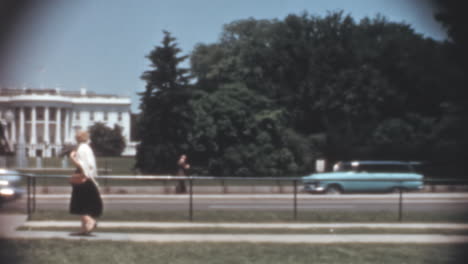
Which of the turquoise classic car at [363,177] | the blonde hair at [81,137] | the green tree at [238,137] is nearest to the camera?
the blonde hair at [81,137]

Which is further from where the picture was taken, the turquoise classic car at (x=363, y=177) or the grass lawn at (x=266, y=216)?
the turquoise classic car at (x=363, y=177)

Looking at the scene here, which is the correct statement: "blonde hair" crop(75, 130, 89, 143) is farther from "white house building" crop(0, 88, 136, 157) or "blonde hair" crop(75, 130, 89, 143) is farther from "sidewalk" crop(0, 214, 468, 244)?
"white house building" crop(0, 88, 136, 157)

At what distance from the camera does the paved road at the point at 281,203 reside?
15.3 meters

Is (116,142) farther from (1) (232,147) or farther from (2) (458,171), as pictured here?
(2) (458,171)

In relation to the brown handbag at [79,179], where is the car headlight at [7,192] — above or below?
below

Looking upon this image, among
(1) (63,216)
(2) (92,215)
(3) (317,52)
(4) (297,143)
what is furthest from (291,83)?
(2) (92,215)

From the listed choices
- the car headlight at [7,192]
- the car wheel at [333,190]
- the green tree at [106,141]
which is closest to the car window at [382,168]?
the car wheel at [333,190]

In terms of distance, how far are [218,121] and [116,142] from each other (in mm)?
24965

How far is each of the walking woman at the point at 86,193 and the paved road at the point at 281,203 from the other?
536cm

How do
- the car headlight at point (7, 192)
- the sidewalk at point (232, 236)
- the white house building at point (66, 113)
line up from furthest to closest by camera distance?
1. the white house building at point (66, 113)
2. the car headlight at point (7, 192)
3. the sidewalk at point (232, 236)

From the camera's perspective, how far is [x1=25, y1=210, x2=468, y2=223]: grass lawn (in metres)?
12.4

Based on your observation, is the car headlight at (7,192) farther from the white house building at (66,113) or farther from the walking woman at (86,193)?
the white house building at (66,113)

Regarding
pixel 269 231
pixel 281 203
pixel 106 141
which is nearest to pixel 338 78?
pixel 281 203

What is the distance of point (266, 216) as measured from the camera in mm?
13016
